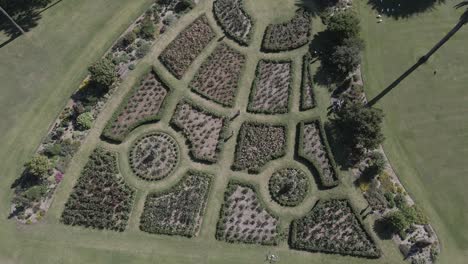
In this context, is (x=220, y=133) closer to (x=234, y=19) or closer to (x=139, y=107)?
(x=139, y=107)

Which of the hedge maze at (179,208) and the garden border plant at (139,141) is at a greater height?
the garden border plant at (139,141)

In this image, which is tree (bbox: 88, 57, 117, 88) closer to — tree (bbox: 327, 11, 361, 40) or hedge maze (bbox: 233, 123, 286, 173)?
hedge maze (bbox: 233, 123, 286, 173)

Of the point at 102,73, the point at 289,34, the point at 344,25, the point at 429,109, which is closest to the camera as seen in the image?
the point at 102,73

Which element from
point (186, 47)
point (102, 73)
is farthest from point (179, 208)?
point (186, 47)

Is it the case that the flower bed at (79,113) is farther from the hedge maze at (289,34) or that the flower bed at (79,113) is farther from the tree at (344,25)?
the tree at (344,25)

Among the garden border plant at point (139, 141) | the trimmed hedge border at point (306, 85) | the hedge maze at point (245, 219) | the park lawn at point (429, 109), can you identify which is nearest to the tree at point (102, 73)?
the garden border plant at point (139, 141)

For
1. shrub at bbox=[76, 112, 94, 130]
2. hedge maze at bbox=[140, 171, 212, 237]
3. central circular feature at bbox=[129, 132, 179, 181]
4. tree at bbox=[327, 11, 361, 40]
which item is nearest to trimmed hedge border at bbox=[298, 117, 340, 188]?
tree at bbox=[327, 11, 361, 40]
